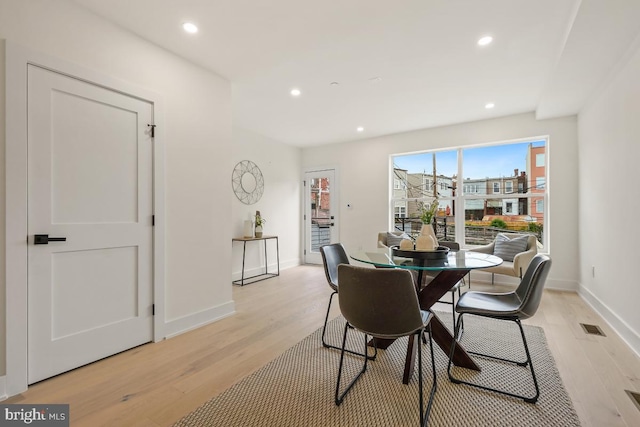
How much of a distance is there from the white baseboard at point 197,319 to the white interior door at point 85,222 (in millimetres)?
181

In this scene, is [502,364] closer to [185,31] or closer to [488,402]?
[488,402]

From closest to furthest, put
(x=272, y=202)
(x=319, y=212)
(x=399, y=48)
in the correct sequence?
(x=399, y=48) < (x=272, y=202) < (x=319, y=212)

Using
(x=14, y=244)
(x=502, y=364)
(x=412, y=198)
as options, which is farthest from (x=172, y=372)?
(x=412, y=198)

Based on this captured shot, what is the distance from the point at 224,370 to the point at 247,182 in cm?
350

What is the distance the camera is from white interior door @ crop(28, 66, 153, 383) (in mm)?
1957

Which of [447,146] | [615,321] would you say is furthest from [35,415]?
[447,146]

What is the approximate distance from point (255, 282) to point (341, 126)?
9.58ft

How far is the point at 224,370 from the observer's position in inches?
83.8

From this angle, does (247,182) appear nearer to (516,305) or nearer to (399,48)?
(399,48)

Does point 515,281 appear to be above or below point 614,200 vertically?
below

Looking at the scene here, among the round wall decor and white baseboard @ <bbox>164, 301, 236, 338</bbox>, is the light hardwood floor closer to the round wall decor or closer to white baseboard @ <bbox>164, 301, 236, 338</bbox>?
white baseboard @ <bbox>164, 301, 236, 338</bbox>

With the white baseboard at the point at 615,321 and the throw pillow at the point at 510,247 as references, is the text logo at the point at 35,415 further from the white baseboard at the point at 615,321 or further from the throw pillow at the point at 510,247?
the throw pillow at the point at 510,247

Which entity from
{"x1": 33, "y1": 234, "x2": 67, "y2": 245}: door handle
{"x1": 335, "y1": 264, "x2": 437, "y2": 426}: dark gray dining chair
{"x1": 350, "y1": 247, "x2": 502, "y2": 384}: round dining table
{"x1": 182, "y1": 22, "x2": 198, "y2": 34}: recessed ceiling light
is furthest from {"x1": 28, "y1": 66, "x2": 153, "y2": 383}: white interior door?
{"x1": 350, "y1": 247, "x2": 502, "y2": 384}: round dining table

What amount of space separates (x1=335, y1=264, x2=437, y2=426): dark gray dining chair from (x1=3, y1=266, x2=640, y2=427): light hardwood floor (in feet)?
2.93
